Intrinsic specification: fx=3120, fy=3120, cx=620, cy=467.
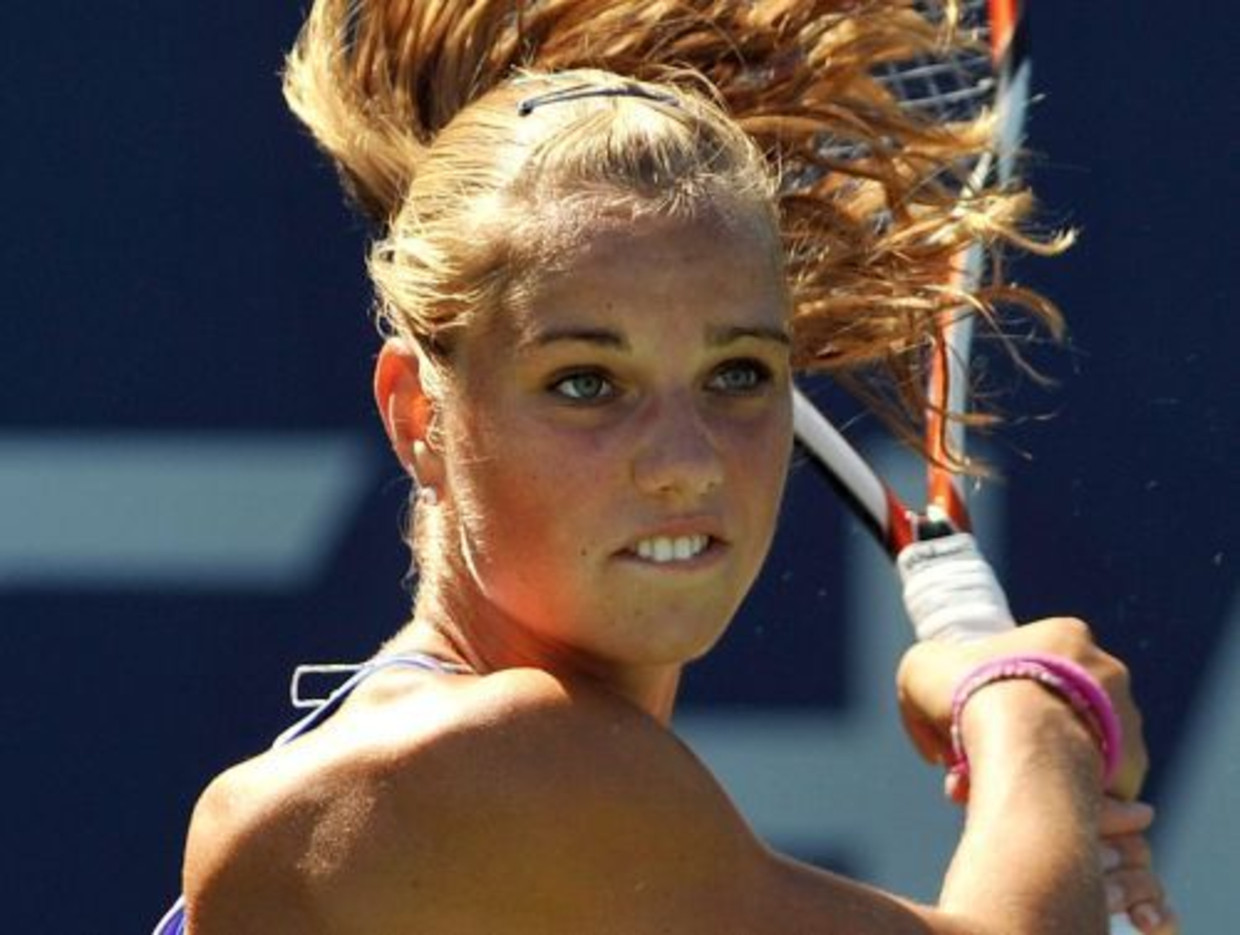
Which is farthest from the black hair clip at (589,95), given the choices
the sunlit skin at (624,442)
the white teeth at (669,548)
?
the white teeth at (669,548)

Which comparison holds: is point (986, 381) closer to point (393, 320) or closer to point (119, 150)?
point (119, 150)

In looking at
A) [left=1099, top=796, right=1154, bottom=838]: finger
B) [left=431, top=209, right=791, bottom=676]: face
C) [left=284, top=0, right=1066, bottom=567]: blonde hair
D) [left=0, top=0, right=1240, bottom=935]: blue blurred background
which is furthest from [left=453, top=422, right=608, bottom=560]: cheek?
[left=0, top=0, right=1240, bottom=935]: blue blurred background

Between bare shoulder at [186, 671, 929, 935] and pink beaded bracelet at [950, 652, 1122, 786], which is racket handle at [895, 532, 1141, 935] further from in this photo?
bare shoulder at [186, 671, 929, 935]

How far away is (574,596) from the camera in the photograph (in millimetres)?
2215

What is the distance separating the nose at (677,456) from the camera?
85.4 inches

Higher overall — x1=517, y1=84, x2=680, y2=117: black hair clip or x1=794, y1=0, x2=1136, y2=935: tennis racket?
x1=517, y1=84, x2=680, y2=117: black hair clip

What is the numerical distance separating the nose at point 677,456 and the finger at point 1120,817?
0.62 m

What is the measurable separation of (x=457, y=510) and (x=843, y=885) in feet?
1.29

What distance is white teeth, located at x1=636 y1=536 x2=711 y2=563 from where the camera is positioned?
220cm

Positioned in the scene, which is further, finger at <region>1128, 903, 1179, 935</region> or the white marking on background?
the white marking on background

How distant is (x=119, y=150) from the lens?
12.2ft

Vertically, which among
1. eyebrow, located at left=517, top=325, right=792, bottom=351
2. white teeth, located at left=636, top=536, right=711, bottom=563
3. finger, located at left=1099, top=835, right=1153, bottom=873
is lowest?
finger, located at left=1099, top=835, right=1153, bottom=873

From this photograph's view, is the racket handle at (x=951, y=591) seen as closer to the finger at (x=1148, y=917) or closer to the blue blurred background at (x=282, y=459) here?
the finger at (x=1148, y=917)

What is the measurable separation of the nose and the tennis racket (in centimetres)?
66
